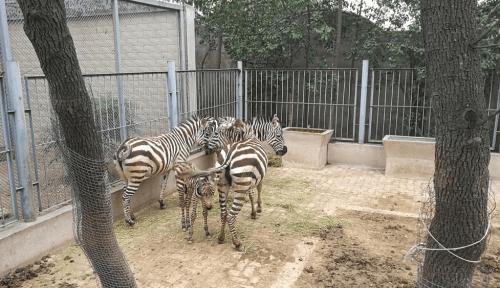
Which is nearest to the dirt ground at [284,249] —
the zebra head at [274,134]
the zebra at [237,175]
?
the zebra at [237,175]

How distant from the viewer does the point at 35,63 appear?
7.40 metres

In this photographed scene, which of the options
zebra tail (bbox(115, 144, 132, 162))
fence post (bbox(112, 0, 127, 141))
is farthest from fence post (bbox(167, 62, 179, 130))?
zebra tail (bbox(115, 144, 132, 162))

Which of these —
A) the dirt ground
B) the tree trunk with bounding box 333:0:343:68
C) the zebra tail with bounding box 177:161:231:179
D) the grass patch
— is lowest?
the dirt ground

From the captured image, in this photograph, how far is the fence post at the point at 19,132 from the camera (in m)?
4.37

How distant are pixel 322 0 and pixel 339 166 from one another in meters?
4.52

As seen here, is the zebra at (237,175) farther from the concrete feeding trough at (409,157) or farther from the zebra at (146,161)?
the concrete feeding trough at (409,157)

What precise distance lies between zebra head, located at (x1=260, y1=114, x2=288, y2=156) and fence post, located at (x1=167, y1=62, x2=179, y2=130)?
5.61ft

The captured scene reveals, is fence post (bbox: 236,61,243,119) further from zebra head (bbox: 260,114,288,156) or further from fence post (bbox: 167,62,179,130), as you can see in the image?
fence post (bbox: 167,62,179,130)

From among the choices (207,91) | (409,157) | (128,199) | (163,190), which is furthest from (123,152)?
(409,157)

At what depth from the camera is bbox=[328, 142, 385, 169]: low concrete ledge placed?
8.84 meters

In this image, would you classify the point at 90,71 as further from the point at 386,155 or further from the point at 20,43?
the point at 386,155

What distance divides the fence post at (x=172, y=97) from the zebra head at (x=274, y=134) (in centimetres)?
171

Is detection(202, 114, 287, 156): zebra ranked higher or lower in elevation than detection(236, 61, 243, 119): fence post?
lower

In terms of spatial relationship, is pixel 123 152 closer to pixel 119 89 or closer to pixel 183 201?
pixel 183 201
